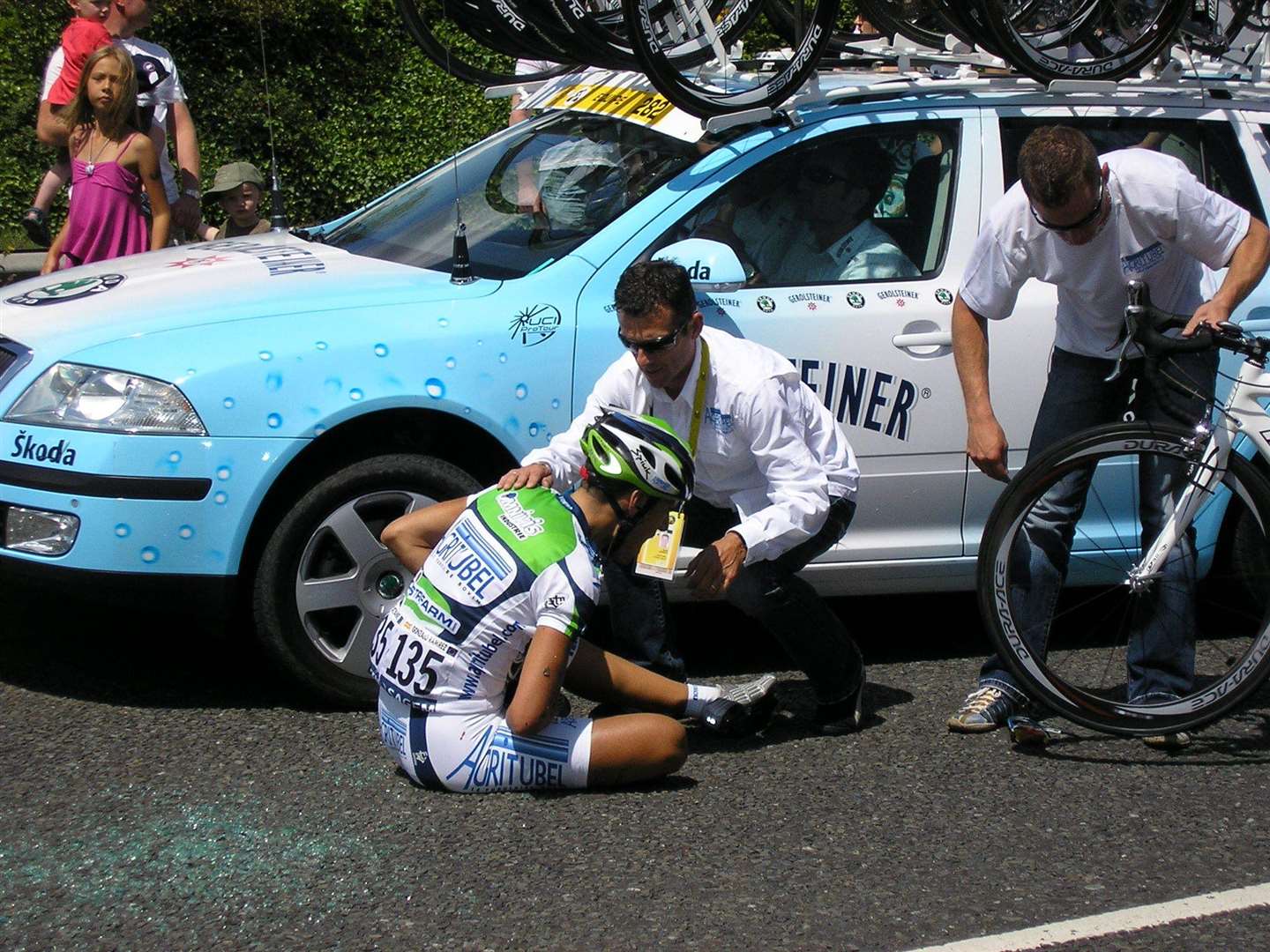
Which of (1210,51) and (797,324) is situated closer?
(797,324)

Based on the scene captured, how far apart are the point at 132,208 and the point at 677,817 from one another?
383cm

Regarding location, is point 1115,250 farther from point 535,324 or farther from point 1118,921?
point 1118,921

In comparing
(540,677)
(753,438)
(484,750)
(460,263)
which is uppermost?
(460,263)

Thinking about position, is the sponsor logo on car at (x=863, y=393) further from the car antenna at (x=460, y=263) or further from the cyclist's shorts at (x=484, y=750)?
the cyclist's shorts at (x=484, y=750)

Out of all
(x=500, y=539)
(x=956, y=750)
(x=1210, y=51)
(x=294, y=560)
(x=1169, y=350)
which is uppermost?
(x=1210, y=51)

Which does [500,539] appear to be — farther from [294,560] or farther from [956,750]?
[956,750]

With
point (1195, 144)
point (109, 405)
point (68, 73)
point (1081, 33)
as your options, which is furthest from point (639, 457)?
point (68, 73)

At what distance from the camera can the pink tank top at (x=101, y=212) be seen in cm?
658

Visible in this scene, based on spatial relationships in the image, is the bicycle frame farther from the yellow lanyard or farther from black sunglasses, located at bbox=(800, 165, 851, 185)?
black sunglasses, located at bbox=(800, 165, 851, 185)

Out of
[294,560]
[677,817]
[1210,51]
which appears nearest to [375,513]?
[294,560]

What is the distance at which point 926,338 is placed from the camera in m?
5.01

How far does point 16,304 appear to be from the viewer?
4.96 metres

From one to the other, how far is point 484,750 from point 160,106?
4107 millimetres

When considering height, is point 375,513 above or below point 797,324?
below
